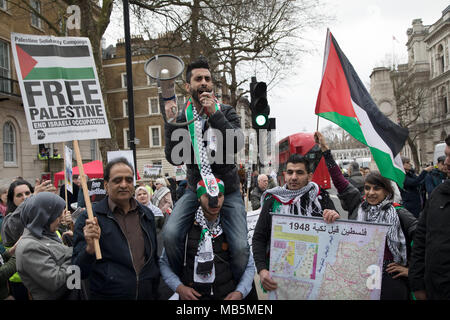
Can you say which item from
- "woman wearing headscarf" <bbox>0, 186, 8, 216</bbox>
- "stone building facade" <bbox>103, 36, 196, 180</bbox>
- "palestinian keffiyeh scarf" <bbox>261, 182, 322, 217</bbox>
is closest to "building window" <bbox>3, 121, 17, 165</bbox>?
"woman wearing headscarf" <bbox>0, 186, 8, 216</bbox>

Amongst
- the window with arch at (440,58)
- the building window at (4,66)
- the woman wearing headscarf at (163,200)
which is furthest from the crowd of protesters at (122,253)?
the window with arch at (440,58)

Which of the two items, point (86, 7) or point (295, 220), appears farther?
point (86, 7)

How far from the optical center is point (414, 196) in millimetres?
8438

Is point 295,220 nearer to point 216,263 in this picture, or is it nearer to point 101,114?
point 216,263

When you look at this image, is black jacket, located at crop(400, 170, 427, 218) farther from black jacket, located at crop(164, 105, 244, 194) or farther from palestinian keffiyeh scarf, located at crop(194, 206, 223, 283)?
palestinian keffiyeh scarf, located at crop(194, 206, 223, 283)

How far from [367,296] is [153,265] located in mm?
1696

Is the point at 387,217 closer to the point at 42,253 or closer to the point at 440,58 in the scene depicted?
the point at 42,253

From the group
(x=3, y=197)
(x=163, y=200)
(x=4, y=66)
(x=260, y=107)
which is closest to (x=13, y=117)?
(x=4, y=66)

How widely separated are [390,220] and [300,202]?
33.4 inches

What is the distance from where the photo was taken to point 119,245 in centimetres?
287

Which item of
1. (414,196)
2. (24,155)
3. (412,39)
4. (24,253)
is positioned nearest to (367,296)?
(24,253)

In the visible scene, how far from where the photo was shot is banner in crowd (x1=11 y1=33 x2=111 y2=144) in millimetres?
2994

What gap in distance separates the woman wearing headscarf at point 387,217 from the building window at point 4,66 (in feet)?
69.4

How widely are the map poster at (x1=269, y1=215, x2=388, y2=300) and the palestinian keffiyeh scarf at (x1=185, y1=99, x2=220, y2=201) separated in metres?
0.62
